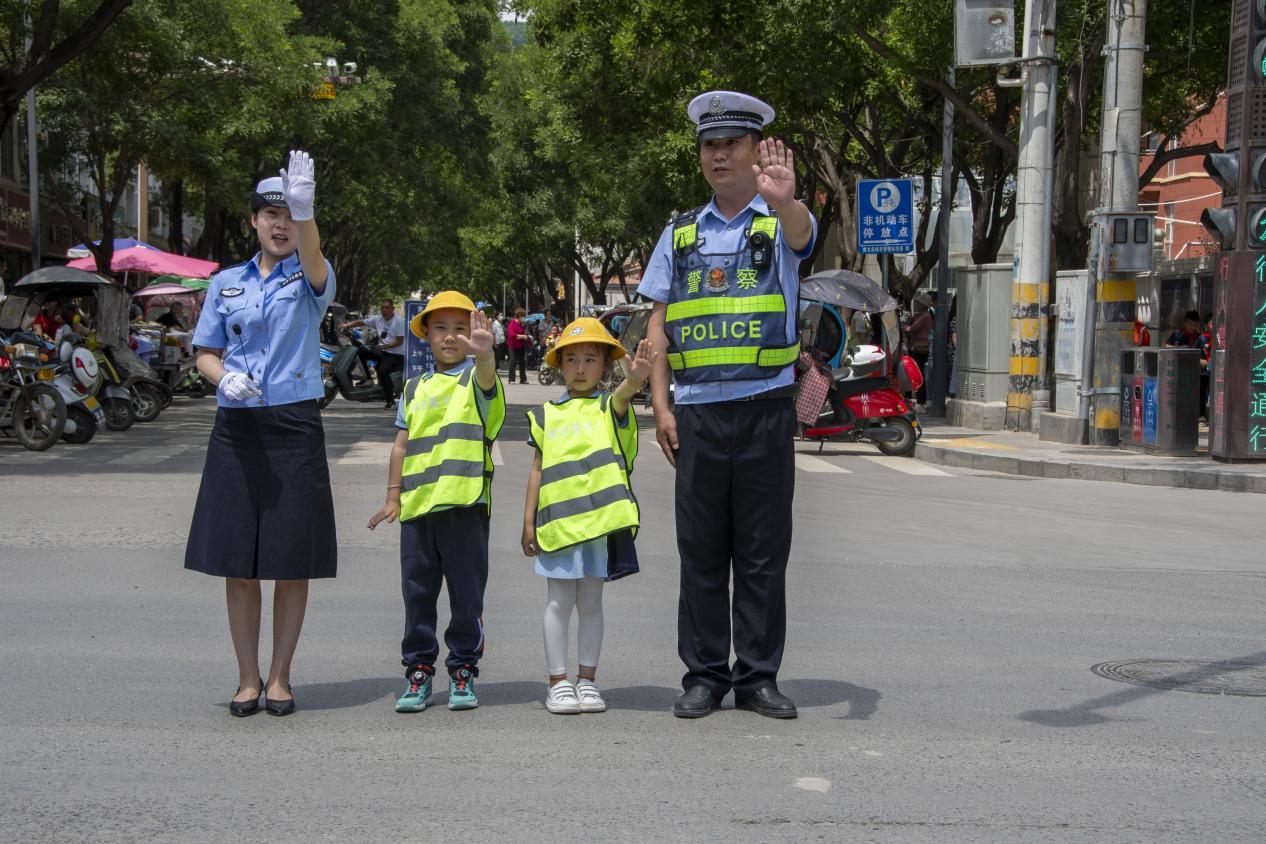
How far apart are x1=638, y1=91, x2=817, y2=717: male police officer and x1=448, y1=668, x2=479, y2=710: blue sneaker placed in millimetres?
723

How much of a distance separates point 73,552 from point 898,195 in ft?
53.8

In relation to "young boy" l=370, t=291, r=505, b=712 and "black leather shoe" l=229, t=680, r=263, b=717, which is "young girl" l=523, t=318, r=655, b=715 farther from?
"black leather shoe" l=229, t=680, r=263, b=717

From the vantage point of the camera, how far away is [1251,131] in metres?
15.6

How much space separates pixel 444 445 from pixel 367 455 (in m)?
11.5

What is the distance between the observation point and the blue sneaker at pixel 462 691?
5.55 m

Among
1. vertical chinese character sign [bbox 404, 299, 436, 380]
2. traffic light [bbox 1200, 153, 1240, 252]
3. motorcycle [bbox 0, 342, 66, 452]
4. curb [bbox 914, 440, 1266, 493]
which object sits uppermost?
traffic light [bbox 1200, 153, 1240, 252]

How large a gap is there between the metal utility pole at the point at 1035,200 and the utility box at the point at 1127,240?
207cm

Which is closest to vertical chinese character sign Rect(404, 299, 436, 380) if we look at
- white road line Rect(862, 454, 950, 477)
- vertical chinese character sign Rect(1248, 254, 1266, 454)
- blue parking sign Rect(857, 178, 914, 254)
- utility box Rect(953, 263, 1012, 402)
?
white road line Rect(862, 454, 950, 477)

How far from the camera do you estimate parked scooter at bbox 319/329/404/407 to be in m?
25.5

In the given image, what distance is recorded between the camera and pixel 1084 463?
16.3m

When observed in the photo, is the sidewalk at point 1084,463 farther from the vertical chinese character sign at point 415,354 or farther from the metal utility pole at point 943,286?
the vertical chinese character sign at point 415,354

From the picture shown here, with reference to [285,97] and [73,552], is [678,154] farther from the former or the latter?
[73,552]

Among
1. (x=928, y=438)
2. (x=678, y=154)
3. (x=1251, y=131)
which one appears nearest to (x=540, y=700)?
(x=1251, y=131)

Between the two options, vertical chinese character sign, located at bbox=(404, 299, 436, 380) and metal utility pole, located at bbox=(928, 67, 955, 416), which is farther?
metal utility pole, located at bbox=(928, 67, 955, 416)
